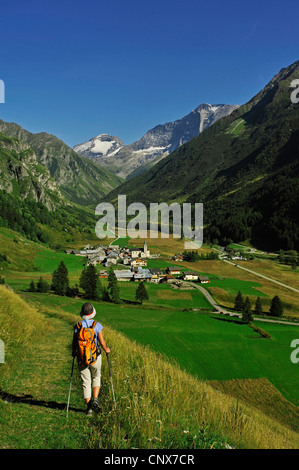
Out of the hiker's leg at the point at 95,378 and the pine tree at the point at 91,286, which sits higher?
the hiker's leg at the point at 95,378

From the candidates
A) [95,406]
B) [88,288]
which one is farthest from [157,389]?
[88,288]

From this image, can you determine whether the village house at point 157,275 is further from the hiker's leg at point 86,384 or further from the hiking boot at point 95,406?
the hiking boot at point 95,406

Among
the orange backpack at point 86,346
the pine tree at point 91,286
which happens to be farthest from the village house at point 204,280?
the orange backpack at point 86,346

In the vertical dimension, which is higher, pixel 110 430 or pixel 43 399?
pixel 110 430

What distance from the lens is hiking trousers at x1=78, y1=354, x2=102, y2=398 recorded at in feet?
22.9

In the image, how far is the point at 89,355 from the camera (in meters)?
7.05

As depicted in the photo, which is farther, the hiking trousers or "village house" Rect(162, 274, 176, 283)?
"village house" Rect(162, 274, 176, 283)

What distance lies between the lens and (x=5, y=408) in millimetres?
6578

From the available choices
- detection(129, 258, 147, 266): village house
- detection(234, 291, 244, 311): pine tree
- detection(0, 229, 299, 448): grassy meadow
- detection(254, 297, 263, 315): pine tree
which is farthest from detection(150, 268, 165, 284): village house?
detection(0, 229, 299, 448): grassy meadow

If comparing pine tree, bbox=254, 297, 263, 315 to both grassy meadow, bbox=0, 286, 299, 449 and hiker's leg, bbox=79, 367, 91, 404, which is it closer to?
grassy meadow, bbox=0, 286, 299, 449

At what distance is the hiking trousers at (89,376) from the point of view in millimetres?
6980
